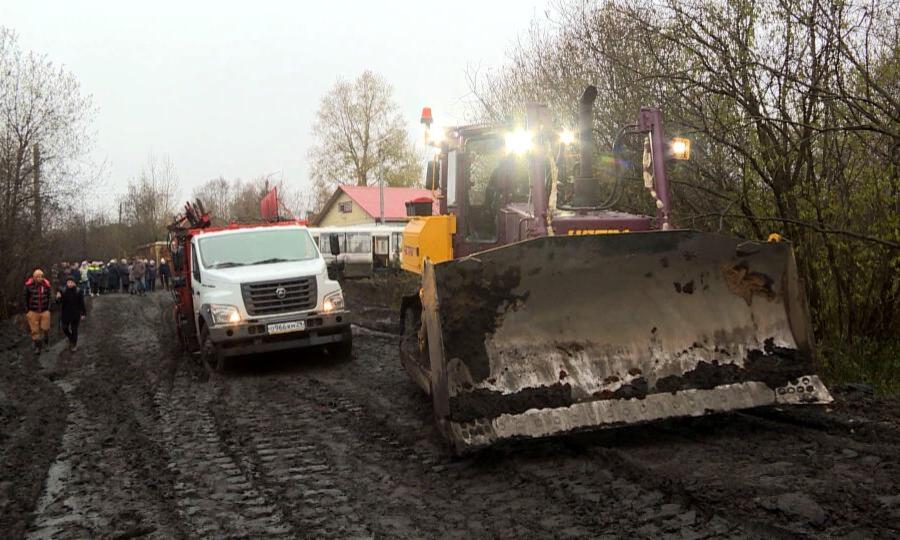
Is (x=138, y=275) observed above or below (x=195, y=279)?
below

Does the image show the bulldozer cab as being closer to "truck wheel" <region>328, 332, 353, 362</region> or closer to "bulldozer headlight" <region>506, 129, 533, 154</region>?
"bulldozer headlight" <region>506, 129, 533, 154</region>

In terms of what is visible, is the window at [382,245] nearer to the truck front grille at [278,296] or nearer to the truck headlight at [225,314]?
the truck front grille at [278,296]

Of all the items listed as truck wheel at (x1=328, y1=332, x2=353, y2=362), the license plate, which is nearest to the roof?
truck wheel at (x1=328, y1=332, x2=353, y2=362)

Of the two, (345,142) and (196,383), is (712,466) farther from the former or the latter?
(345,142)

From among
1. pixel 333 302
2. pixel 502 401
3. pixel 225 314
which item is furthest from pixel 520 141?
pixel 225 314

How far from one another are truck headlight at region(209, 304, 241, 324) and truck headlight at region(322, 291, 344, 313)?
3.99 feet

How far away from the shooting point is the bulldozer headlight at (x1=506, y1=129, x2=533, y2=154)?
22.3 feet

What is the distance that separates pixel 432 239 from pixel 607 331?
2.51 meters

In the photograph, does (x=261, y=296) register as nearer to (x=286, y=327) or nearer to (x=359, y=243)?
(x=286, y=327)

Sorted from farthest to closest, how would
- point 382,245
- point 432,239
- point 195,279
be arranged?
1. point 382,245
2. point 195,279
3. point 432,239

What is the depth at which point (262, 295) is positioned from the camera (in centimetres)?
1080

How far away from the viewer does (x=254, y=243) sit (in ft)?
39.2

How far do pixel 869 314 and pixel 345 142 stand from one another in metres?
53.0

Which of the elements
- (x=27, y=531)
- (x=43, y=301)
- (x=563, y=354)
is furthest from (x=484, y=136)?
(x=43, y=301)
